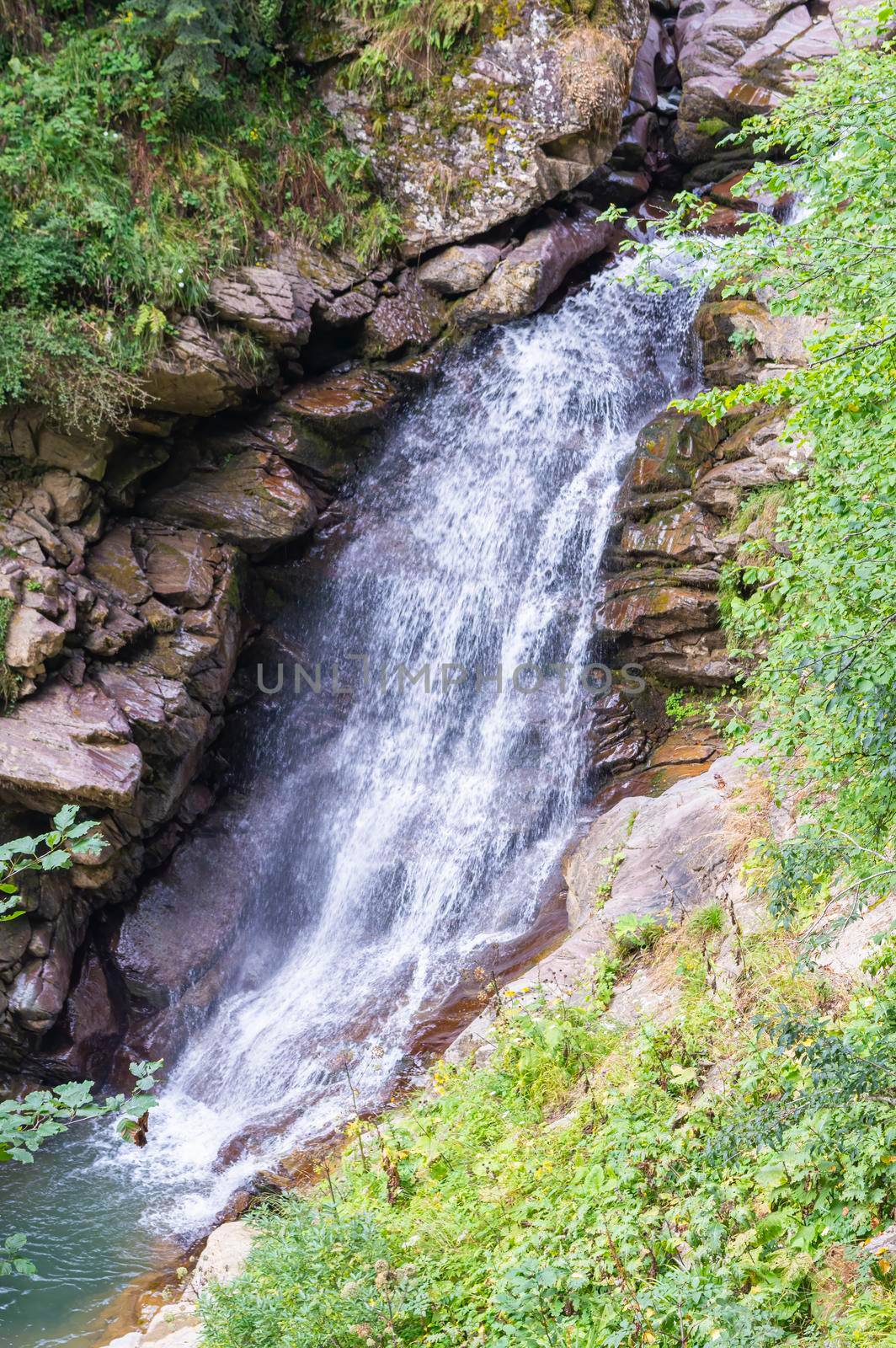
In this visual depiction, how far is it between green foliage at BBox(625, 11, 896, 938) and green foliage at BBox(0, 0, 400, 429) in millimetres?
6806

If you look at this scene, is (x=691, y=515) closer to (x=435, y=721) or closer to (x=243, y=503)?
(x=435, y=721)

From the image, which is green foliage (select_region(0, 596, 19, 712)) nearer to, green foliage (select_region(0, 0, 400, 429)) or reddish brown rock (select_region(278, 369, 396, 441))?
green foliage (select_region(0, 0, 400, 429))

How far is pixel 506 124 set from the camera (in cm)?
1178

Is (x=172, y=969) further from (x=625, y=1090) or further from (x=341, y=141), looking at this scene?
(x=341, y=141)

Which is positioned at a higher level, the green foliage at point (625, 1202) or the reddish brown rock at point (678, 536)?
the reddish brown rock at point (678, 536)

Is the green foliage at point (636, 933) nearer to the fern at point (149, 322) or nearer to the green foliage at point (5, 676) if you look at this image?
Answer: the green foliage at point (5, 676)

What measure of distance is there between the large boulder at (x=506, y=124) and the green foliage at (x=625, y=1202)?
9876mm

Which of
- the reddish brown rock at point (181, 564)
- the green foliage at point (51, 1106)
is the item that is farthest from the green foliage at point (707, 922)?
the reddish brown rock at point (181, 564)

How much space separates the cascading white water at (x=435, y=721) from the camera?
904cm

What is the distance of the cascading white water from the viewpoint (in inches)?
356

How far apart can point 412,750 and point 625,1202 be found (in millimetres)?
7189

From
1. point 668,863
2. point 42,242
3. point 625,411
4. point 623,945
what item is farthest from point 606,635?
point 42,242

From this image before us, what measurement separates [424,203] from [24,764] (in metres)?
8.24

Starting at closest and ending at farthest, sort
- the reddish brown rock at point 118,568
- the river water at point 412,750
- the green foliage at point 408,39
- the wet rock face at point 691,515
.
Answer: the river water at point 412,750, the wet rock face at point 691,515, the reddish brown rock at point 118,568, the green foliage at point 408,39
